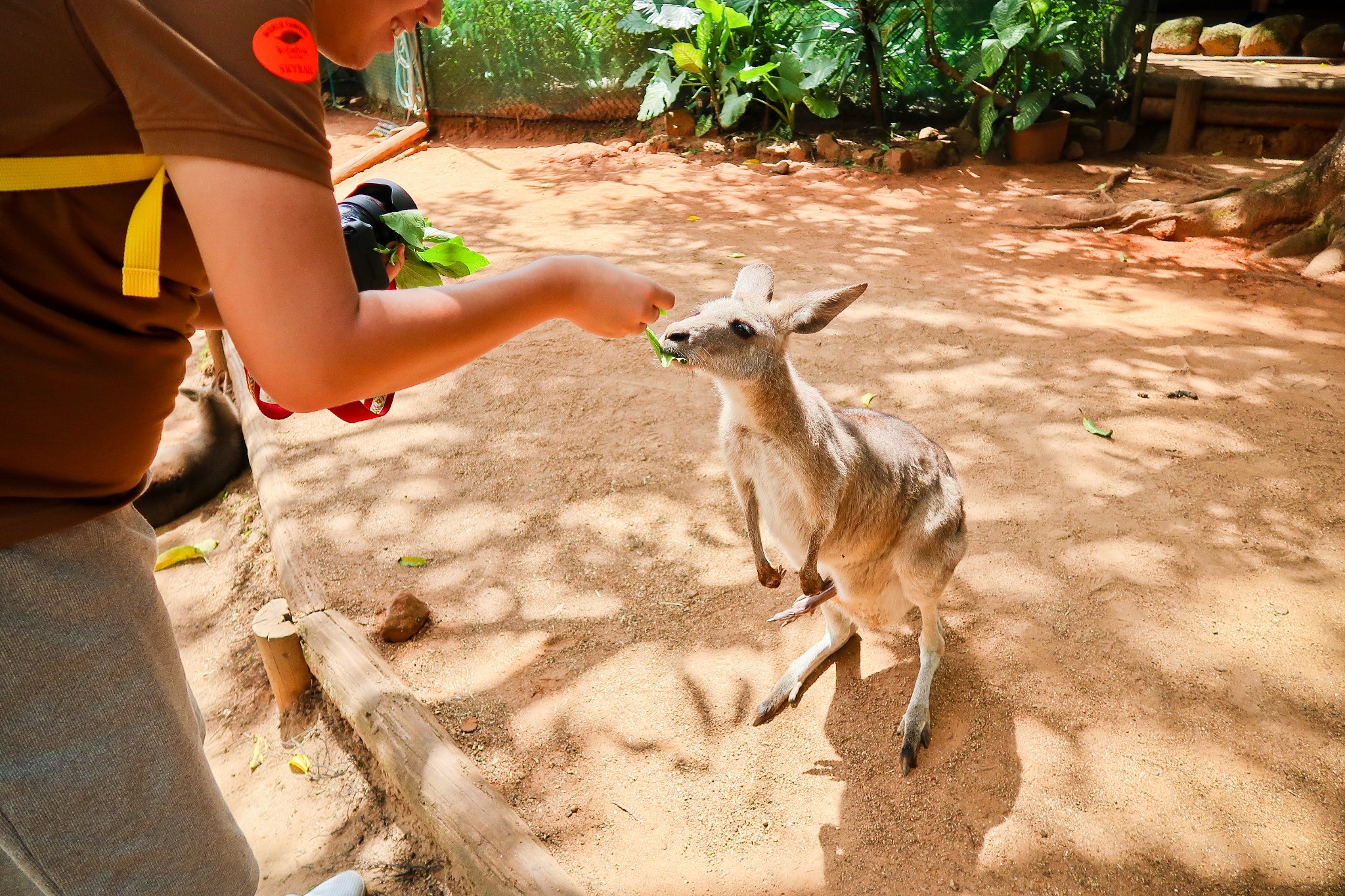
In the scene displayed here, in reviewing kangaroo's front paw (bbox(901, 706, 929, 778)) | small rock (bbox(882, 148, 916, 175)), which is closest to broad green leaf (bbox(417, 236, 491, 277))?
kangaroo's front paw (bbox(901, 706, 929, 778))

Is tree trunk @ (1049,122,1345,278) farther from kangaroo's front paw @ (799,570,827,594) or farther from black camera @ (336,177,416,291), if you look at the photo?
black camera @ (336,177,416,291)

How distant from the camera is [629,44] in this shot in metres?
8.56

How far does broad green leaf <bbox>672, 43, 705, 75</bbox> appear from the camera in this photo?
7.64 m

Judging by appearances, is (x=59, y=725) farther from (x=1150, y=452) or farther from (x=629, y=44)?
(x=629, y=44)

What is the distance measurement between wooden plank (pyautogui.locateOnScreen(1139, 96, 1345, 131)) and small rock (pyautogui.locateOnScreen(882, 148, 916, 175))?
7.13 ft

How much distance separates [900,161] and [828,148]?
2.43 feet

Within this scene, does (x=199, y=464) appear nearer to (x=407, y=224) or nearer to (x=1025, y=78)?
(x=407, y=224)

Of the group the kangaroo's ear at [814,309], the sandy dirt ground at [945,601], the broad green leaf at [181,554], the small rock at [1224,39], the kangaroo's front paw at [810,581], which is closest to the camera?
the sandy dirt ground at [945,601]

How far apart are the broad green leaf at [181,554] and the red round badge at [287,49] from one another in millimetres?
2977

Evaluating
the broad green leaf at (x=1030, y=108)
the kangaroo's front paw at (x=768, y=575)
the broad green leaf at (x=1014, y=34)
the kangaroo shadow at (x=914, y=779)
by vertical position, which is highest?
the broad green leaf at (x=1014, y=34)

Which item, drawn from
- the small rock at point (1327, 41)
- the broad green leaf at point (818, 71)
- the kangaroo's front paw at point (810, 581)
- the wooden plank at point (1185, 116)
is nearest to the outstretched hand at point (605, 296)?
the kangaroo's front paw at point (810, 581)

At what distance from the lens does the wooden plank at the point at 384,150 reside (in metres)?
7.91

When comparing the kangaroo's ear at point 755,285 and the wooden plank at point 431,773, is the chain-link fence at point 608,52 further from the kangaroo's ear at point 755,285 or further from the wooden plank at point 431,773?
the wooden plank at point 431,773

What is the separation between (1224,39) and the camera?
30.3 ft
